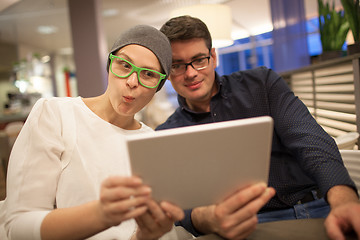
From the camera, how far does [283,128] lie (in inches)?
54.7

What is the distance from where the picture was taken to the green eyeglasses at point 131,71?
3.85 feet

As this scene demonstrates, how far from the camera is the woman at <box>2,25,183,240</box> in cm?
84

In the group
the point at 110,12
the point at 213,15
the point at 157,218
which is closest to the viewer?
the point at 157,218

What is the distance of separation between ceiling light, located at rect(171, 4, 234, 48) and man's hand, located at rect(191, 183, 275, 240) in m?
2.70

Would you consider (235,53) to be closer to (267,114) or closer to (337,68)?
(337,68)

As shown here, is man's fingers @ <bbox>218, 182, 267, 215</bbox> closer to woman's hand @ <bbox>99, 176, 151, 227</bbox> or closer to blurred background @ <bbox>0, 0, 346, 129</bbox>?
woman's hand @ <bbox>99, 176, 151, 227</bbox>

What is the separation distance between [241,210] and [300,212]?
743mm

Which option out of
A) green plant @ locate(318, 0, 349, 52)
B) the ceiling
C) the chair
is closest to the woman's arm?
the chair

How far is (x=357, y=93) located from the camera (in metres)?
1.97

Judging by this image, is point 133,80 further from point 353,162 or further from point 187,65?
point 353,162

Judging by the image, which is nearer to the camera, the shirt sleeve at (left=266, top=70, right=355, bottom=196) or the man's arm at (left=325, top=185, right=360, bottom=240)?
the man's arm at (left=325, top=185, right=360, bottom=240)

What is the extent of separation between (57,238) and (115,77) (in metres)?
0.62

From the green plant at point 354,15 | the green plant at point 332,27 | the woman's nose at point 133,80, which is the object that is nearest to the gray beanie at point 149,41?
the woman's nose at point 133,80

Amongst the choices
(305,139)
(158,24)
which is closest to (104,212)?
(305,139)
